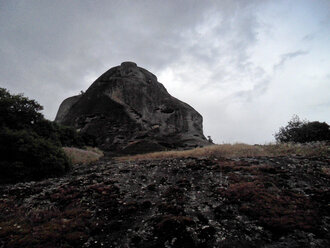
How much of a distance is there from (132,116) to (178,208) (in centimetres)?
2026

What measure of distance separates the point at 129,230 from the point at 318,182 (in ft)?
29.3

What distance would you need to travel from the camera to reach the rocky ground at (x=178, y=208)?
5.82 m

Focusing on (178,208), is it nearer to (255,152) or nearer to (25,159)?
(25,159)

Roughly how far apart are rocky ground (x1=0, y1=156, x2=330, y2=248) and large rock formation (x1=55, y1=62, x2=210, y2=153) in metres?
13.1

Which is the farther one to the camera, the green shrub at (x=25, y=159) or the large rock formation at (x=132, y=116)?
the large rock formation at (x=132, y=116)

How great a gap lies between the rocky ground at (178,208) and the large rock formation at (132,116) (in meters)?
13.1

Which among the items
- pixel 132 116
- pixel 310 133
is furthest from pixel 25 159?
pixel 310 133

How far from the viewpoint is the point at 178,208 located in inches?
297

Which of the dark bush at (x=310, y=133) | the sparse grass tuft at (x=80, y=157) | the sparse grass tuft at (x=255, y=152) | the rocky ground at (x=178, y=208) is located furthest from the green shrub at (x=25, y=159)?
the dark bush at (x=310, y=133)

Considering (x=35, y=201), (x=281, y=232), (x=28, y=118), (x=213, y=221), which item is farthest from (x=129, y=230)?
(x=28, y=118)

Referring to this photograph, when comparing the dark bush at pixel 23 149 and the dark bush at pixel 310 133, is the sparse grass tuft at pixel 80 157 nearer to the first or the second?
the dark bush at pixel 23 149

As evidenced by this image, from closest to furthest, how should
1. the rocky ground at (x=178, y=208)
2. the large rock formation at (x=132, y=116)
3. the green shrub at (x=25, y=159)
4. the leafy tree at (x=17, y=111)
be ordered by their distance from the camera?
1. the rocky ground at (x=178, y=208)
2. the green shrub at (x=25, y=159)
3. the leafy tree at (x=17, y=111)
4. the large rock formation at (x=132, y=116)

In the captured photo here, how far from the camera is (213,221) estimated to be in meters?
6.75

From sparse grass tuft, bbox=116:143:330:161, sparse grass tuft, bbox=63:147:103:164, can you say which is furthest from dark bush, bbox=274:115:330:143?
sparse grass tuft, bbox=63:147:103:164
